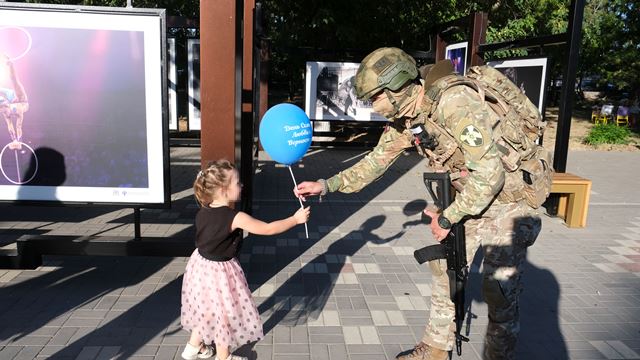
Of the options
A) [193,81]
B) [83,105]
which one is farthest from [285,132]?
[193,81]

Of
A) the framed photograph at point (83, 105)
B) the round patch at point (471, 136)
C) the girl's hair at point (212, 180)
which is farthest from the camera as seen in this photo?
the framed photograph at point (83, 105)

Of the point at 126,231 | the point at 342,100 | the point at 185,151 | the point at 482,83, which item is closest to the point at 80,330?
the point at 126,231

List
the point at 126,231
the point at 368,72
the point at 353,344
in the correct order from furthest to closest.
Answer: the point at 126,231
the point at 353,344
the point at 368,72

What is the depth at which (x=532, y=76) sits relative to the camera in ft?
24.0

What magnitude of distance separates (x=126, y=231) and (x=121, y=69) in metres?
2.53

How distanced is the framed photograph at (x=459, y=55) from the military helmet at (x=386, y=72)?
23.0ft

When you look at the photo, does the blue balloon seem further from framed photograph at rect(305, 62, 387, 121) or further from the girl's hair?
framed photograph at rect(305, 62, 387, 121)

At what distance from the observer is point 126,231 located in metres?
5.79

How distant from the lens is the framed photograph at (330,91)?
1222cm

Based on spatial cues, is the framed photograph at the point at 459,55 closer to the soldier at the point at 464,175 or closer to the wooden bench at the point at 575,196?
the wooden bench at the point at 575,196

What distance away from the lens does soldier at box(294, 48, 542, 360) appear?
8.30ft

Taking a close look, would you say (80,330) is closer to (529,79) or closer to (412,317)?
(412,317)

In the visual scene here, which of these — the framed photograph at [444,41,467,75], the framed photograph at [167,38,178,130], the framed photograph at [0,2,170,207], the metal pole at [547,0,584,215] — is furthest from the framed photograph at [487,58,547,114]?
the framed photograph at [167,38,178,130]

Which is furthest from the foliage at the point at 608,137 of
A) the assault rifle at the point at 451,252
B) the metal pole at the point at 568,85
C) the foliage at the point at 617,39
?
the assault rifle at the point at 451,252
